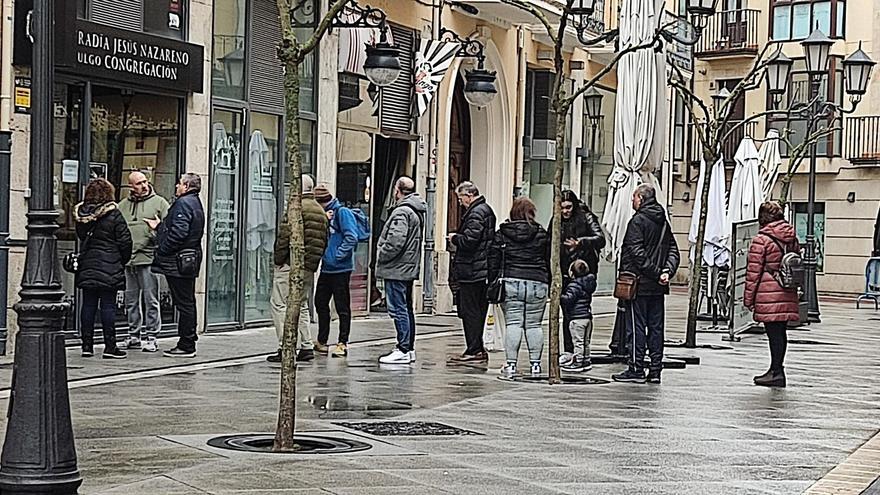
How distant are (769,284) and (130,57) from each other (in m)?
7.37

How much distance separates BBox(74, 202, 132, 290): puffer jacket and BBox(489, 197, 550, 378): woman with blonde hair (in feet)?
12.5

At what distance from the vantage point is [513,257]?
1455cm

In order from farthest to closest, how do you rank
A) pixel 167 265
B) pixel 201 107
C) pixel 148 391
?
pixel 201 107 → pixel 167 265 → pixel 148 391

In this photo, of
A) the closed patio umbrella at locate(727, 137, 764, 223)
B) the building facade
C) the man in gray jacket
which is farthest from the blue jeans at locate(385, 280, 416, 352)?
the building facade

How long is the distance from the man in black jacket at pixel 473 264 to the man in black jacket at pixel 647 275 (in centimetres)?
171

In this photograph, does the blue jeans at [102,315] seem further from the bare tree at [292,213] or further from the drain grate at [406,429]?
the bare tree at [292,213]

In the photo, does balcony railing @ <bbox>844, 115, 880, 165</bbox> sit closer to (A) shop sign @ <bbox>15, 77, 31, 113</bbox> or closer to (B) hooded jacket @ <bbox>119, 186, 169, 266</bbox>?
(B) hooded jacket @ <bbox>119, 186, 169, 266</bbox>

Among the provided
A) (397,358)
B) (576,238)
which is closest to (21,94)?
(397,358)

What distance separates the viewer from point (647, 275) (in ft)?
47.8

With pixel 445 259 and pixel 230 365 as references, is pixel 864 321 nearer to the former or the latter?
pixel 445 259

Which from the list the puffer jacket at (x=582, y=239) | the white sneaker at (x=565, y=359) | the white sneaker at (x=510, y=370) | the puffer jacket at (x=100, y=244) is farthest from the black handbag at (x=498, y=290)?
the puffer jacket at (x=100, y=244)

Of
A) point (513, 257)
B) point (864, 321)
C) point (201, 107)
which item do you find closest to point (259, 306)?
point (201, 107)

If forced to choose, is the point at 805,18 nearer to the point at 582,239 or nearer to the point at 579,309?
the point at 582,239

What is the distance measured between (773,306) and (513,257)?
2580 millimetres
